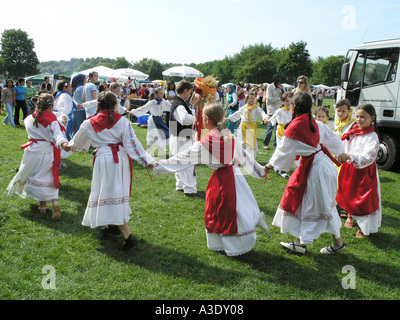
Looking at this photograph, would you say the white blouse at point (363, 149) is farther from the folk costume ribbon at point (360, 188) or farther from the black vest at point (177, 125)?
the black vest at point (177, 125)

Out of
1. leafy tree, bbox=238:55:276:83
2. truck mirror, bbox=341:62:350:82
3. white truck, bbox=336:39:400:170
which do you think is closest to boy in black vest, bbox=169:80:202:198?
truck mirror, bbox=341:62:350:82

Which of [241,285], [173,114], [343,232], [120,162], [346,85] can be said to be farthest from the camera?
[346,85]

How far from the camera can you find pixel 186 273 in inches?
137

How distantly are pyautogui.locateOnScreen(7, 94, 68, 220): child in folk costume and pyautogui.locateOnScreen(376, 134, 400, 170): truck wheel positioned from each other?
7.61 m

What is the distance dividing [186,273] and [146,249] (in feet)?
2.37

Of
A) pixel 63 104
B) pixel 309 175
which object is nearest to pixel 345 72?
pixel 309 175

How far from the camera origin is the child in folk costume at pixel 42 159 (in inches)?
183

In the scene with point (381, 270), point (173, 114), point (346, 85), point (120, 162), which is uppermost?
point (346, 85)

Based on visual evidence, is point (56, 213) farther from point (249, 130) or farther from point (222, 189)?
point (249, 130)

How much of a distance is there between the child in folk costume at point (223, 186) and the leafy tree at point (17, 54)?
2830 inches

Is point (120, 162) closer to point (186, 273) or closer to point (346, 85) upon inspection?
point (186, 273)

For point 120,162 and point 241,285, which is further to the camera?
point 120,162
